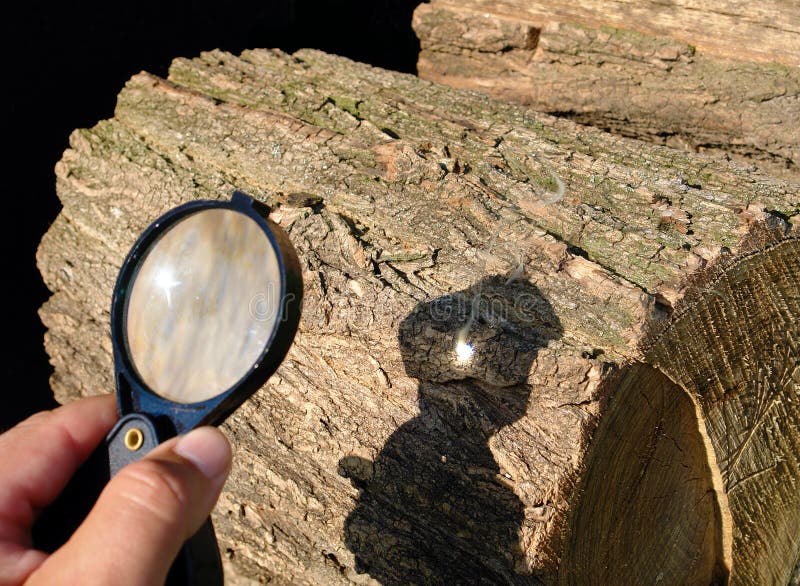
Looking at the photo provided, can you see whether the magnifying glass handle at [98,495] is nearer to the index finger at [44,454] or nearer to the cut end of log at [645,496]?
the index finger at [44,454]

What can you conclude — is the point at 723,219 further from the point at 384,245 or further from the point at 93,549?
the point at 93,549

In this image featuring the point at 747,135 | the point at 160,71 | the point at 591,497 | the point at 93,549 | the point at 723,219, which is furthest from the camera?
the point at 160,71

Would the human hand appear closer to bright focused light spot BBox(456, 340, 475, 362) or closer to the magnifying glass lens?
the magnifying glass lens

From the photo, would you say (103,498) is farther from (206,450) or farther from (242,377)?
(242,377)

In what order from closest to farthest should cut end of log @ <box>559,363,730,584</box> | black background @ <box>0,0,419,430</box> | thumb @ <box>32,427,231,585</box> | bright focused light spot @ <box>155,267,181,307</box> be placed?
thumb @ <box>32,427,231,585</box>
bright focused light spot @ <box>155,267,181,307</box>
cut end of log @ <box>559,363,730,584</box>
black background @ <box>0,0,419,430</box>

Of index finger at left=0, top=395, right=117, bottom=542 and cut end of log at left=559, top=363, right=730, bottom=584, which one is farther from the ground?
cut end of log at left=559, top=363, right=730, bottom=584

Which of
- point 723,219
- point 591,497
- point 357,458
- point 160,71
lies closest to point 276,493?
point 357,458

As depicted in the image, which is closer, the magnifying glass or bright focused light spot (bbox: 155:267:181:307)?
the magnifying glass

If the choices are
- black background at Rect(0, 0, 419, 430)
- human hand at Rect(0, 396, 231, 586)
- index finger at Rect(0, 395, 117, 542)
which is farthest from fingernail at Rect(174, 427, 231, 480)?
black background at Rect(0, 0, 419, 430)
